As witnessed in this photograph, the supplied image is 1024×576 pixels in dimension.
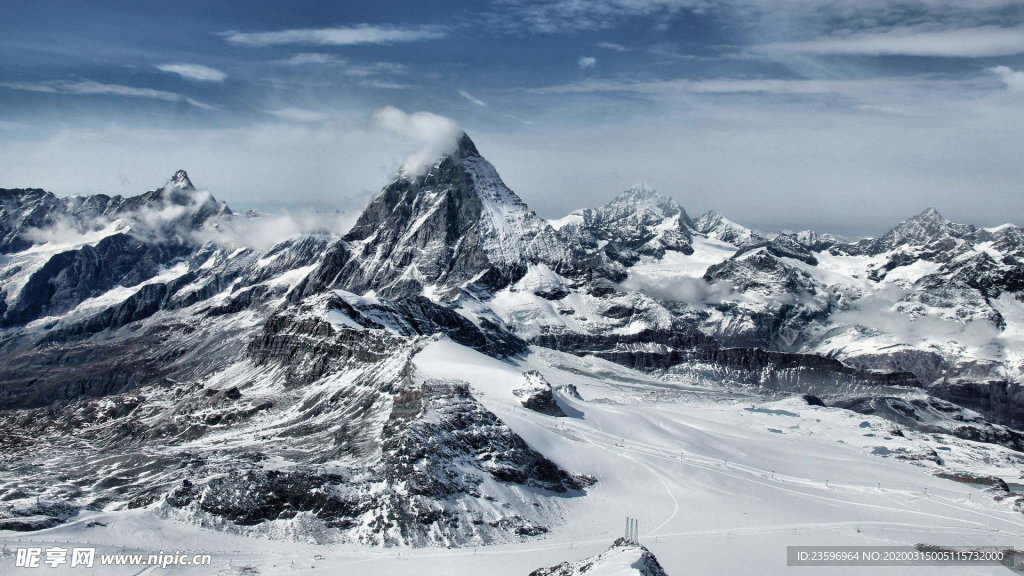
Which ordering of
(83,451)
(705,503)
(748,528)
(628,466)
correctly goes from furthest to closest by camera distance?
(83,451) → (628,466) → (705,503) → (748,528)

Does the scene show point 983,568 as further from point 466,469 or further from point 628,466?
point 466,469

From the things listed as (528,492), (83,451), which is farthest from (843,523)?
(83,451)

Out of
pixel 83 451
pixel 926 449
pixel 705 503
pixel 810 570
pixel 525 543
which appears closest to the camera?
pixel 810 570

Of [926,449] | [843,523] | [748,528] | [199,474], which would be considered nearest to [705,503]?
[748,528]

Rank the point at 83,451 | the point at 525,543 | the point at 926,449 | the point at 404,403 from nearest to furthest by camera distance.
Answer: the point at 525,543, the point at 404,403, the point at 83,451, the point at 926,449

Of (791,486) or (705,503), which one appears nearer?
(705,503)

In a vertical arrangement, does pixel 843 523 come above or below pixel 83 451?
above

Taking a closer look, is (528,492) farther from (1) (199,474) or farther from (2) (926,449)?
(2) (926,449)

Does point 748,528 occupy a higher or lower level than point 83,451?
higher

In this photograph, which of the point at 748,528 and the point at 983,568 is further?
the point at 748,528
